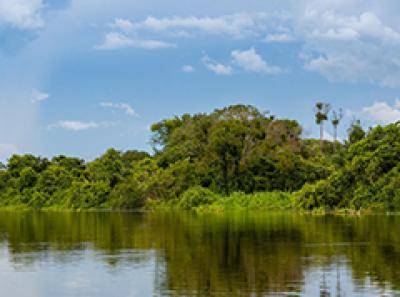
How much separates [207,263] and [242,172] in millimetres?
42202

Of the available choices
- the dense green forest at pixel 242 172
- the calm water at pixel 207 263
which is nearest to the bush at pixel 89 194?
the dense green forest at pixel 242 172

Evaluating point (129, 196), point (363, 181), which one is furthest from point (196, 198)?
point (363, 181)

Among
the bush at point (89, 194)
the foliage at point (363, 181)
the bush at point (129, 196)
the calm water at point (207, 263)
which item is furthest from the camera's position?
the bush at point (89, 194)

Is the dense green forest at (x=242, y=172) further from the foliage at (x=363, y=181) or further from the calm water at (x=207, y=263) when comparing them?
the calm water at (x=207, y=263)

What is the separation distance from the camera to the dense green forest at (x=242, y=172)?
4606cm

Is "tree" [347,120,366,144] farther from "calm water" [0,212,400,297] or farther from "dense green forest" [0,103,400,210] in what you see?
"calm water" [0,212,400,297]

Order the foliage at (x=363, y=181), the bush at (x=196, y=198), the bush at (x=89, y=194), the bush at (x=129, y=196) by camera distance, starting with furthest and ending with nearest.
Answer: the bush at (x=89, y=194), the bush at (x=129, y=196), the bush at (x=196, y=198), the foliage at (x=363, y=181)

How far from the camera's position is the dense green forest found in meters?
46.1

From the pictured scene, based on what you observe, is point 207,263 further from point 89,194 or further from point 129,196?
point 89,194

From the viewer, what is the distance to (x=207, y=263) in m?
17.6

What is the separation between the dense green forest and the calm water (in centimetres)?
1734

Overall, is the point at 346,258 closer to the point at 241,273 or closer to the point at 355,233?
the point at 241,273

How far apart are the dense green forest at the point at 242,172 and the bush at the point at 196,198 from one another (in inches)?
3.3

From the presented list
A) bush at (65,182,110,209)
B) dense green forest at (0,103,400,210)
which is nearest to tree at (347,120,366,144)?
dense green forest at (0,103,400,210)
